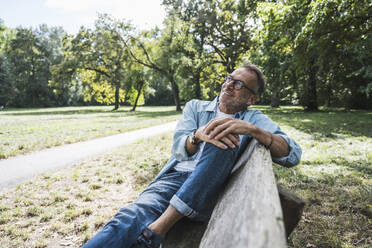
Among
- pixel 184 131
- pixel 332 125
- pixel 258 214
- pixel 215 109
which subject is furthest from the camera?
pixel 332 125

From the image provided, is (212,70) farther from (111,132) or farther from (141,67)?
(111,132)

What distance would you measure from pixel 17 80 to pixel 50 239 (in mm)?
51527

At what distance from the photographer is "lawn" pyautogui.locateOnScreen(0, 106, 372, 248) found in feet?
7.91

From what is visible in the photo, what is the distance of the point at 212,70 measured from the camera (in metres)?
26.5

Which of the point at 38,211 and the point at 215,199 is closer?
the point at 215,199

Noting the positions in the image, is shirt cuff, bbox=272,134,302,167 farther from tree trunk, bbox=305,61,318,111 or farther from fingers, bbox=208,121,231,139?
tree trunk, bbox=305,61,318,111

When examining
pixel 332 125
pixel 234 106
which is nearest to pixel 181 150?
pixel 234 106

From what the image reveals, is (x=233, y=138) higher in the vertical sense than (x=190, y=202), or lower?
higher

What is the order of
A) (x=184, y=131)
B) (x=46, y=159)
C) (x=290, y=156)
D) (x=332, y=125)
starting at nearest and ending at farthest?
(x=290, y=156) < (x=184, y=131) < (x=46, y=159) < (x=332, y=125)

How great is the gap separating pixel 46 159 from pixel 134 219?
4904mm

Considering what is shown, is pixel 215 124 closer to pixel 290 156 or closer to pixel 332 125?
pixel 290 156

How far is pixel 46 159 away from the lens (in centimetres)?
531

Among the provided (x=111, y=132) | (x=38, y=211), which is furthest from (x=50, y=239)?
(x=111, y=132)

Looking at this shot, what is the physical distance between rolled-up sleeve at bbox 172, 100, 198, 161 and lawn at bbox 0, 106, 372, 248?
5.08 ft
